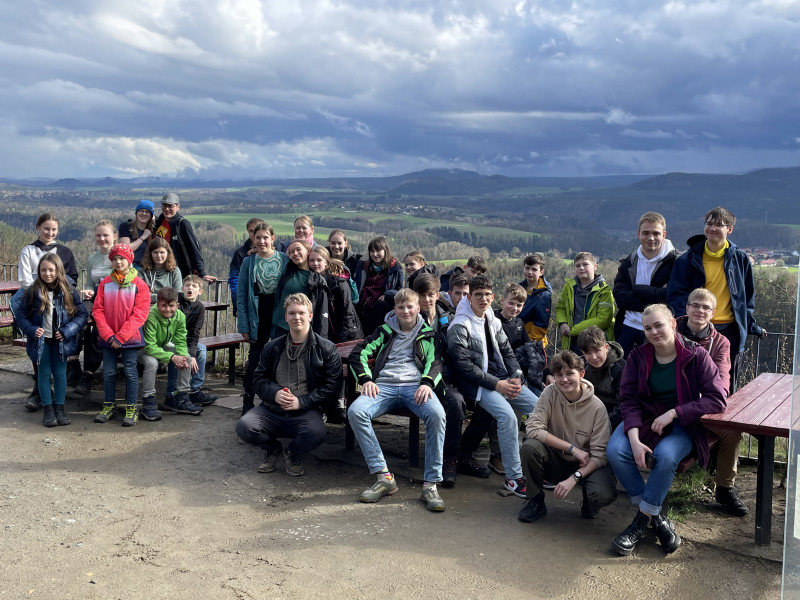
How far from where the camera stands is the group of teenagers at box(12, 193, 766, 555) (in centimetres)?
458

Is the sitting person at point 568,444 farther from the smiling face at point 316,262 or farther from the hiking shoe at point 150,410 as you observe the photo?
the hiking shoe at point 150,410

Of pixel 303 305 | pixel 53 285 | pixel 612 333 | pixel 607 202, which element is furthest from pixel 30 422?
pixel 607 202

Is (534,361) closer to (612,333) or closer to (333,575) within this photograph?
(612,333)

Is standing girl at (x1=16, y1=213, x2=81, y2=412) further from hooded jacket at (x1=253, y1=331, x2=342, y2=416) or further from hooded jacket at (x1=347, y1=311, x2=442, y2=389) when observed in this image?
hooded jacket at (x1=347, y1=311, x2=442, y2=389)

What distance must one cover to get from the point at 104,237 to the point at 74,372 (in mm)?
1532

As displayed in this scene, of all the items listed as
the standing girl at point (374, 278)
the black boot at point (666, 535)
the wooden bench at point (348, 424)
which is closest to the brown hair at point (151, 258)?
the standing girl at point (374, 278)

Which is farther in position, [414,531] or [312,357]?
[312,357]

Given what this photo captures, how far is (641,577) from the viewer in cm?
407

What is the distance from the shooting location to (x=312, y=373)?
5.65 meters

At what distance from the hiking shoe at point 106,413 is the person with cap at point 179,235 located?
6.51 feet

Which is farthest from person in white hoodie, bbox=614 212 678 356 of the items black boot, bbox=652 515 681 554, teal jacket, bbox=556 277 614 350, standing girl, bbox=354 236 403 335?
standing girl, bbox=354 236 403 335

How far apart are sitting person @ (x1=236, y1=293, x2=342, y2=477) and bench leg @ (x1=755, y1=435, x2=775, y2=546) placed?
9.85 ft

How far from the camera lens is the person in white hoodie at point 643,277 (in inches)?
241

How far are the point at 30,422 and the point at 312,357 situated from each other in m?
2.99
